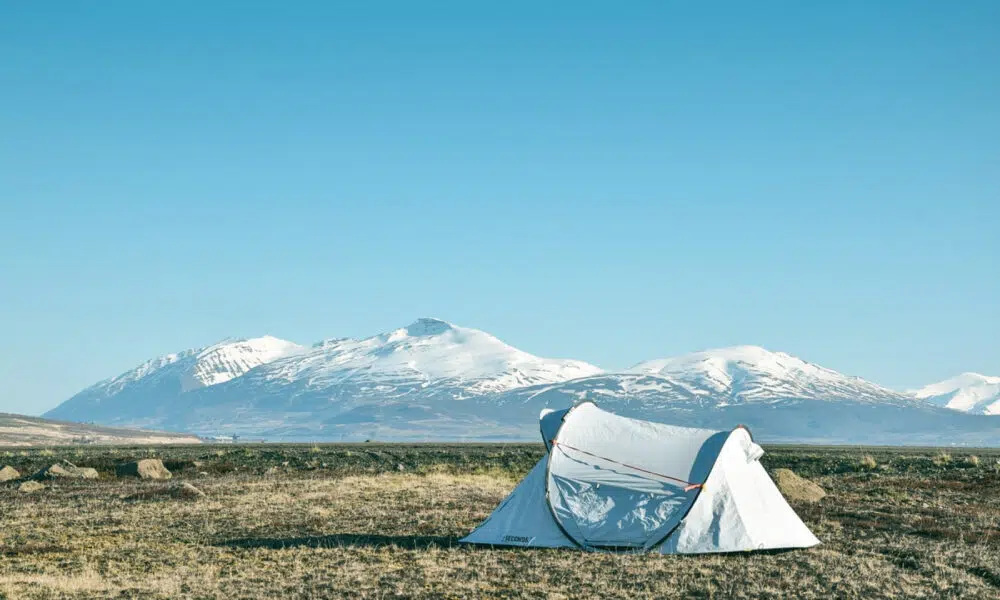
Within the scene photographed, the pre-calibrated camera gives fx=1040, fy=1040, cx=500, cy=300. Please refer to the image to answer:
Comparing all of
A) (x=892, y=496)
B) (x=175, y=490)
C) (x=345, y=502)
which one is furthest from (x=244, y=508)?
(x=892, y=496)

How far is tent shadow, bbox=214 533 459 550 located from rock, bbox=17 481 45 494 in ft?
58.9

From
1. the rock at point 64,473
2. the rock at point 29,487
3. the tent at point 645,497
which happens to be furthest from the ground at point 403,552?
the rock at point 64,473

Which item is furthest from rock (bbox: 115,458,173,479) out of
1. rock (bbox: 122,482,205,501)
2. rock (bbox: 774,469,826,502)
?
rock (bbox: 774,469,826,502)

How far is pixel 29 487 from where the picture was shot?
38500 mm

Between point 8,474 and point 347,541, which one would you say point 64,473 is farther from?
point 347,541

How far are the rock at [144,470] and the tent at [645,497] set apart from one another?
26987 mm

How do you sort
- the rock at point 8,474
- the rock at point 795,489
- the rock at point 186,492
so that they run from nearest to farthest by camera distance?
the rock at point 795,489, the rock at point 186,492, the rock at point 8,474

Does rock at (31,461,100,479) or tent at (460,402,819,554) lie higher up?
tent at (460,402,819,554)

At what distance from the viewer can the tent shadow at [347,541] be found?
A: 2289 centimetres

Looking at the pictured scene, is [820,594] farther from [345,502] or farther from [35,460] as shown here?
[35,460]

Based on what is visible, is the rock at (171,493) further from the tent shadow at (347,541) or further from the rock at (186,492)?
the tent shadow at (347,541)

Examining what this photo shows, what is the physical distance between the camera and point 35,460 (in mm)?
62062

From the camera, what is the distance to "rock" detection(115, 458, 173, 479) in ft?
149

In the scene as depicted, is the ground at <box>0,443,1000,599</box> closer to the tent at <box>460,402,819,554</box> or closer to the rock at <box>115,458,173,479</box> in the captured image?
the tent at <box>460,402,819,554</box>
